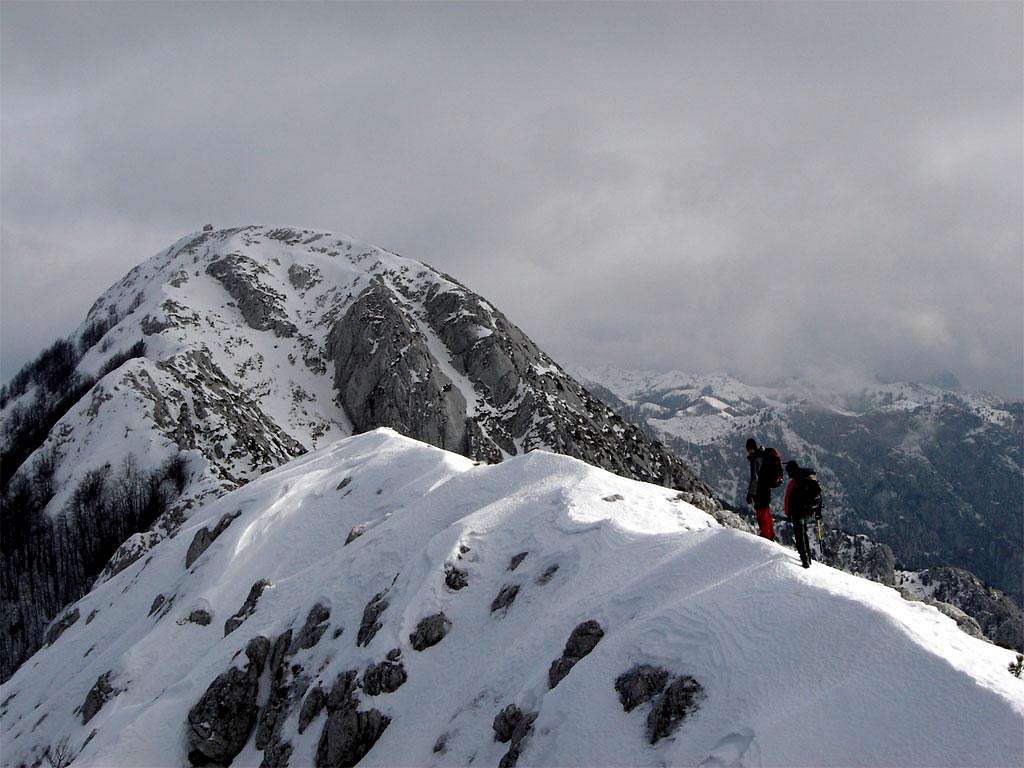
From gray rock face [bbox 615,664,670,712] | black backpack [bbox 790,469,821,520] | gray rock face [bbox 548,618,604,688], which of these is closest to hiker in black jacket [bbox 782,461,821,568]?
black backpack [bbox 790,469,821,520]

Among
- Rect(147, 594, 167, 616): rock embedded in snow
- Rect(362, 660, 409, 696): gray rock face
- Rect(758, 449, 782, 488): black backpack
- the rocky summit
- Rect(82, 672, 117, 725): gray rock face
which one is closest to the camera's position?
Rect(758, 449, 782, 488): black backpack

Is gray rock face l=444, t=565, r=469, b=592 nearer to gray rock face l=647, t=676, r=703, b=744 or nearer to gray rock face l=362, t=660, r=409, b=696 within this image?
gray rock face l=362, t=660, r=409, b=696

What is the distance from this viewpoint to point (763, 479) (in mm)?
20984

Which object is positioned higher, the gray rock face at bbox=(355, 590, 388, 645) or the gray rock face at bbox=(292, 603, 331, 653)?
the gray rock face at bbox=(355, 590, 388, 645)

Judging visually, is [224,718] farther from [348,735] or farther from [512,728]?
[512,728]

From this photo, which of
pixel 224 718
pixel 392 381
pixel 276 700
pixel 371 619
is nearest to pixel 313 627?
pixel 276 700

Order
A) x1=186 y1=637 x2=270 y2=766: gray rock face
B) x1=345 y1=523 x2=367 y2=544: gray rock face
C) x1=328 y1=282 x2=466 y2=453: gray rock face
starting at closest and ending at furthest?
x1=186 y1=637 x2=270 y2=766: gray rock face < x1=345 y1=523 x2=367 y2=544: gray rock face < x1=328 y1=282 x2=466 y2=453: gray rock face

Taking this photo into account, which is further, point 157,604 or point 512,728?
point 157,604

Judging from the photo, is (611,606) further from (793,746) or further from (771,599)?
(793,746)

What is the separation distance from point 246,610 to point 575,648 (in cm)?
2202

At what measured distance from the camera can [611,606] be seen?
732 inches

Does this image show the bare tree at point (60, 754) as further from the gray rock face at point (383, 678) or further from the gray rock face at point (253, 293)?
the gray rock face at point (253, 293)

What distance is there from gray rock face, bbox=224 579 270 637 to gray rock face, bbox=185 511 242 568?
1235 centimetres

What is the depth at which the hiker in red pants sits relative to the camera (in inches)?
813
